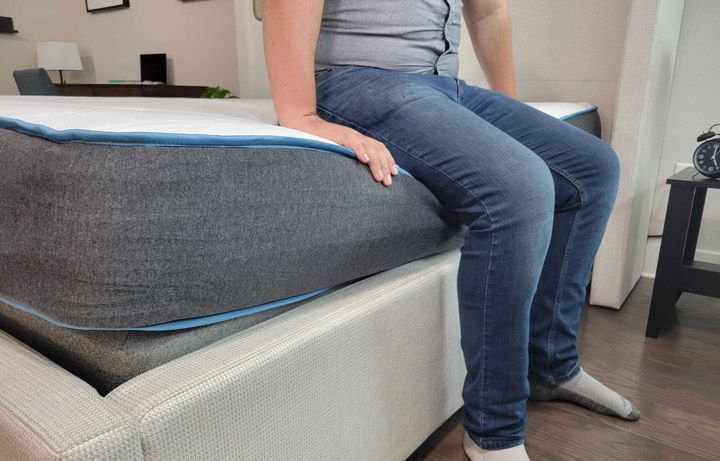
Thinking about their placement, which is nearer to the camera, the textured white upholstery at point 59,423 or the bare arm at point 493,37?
the textured white upholstery at point 59,423

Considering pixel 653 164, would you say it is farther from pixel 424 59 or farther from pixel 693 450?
pixel 424 59

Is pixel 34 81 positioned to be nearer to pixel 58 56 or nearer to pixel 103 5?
pixel 58 56

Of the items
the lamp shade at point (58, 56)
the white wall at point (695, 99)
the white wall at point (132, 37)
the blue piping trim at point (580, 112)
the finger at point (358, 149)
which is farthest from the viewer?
the lamp shade at point (58, 56)

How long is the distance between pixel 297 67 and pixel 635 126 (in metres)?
0.98

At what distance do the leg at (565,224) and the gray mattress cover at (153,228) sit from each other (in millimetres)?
437

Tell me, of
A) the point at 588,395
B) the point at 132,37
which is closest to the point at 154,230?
the point at 588,395

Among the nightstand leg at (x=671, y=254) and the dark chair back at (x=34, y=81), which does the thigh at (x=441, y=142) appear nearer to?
the nightstand leg at (x=671, y=254)

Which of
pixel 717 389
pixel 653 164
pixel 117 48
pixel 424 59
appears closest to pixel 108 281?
pixel 424 59

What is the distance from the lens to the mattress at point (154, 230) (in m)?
0.42

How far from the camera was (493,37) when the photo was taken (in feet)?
3.64

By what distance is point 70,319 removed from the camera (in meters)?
0.43

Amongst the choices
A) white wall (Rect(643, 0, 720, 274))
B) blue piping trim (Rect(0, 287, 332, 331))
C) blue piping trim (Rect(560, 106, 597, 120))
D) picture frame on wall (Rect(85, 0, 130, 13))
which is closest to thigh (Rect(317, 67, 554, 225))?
blue piping trim (Rect(0, 287, 332, 331))

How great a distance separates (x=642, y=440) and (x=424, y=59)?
71 centimetres

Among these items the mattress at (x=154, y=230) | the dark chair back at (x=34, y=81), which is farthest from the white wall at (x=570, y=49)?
the dark chair back at (x=34, y=81)
